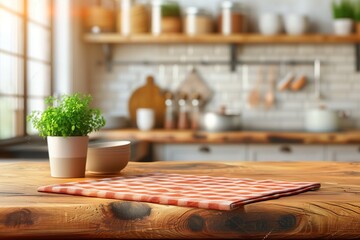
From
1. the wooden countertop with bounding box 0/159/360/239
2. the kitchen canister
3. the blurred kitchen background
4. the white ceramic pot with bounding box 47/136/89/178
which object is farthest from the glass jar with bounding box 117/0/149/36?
the wooden countertop with bounding box 0/159/360/239

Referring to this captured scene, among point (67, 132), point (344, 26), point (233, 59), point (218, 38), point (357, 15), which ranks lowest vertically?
point (67, 132)

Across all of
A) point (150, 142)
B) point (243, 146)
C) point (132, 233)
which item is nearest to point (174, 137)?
point (150, 142)

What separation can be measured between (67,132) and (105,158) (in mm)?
189

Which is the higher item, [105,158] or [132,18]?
[132,18]

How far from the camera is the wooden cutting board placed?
19.5ft

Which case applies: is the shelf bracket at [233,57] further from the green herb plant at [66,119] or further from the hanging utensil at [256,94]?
the green herb plant at [66,119]

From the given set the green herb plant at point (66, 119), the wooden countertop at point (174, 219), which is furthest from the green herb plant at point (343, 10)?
the wooden countertop at point (174, 219)

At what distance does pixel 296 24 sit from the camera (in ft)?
18.6

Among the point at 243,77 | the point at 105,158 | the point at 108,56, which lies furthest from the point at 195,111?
the point at 105,158

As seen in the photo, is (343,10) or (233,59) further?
(233,59)

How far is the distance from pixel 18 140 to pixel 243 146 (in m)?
1.73

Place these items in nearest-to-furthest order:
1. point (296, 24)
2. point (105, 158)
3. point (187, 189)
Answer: point (187, 189) < point (105, 158) < point (296, 24)

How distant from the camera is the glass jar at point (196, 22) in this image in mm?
5695

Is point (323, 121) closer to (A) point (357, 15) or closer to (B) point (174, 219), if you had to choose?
(A) point (357, 15)
